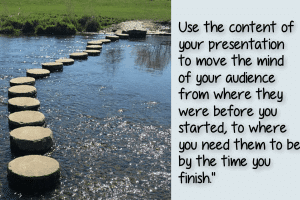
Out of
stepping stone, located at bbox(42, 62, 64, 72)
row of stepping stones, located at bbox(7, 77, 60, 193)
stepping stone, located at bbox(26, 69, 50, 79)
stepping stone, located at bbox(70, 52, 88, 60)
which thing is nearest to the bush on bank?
stepping stone, located at bbox(70, 52, 88, 60)

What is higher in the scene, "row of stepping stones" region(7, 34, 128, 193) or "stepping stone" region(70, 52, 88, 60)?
"stepping stone" region(70, 52, 88, 60)

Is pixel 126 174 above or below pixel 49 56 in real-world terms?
below

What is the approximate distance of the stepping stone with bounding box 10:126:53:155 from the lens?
6.43 metres

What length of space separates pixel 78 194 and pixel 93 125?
8.77 feet

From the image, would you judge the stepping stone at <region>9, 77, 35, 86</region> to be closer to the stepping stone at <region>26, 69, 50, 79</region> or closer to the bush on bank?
the stepping stone at <region>26, 69, 50, 79</region>

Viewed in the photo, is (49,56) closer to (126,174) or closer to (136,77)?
(136,77)

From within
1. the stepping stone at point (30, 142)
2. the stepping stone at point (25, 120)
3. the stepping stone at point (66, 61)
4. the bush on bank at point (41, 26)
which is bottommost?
the stepping stone at point (30, 142)

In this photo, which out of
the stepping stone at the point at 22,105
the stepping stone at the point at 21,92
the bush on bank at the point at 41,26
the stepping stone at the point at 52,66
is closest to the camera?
the stepping stone at the point at 22,105

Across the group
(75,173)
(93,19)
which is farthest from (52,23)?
(75,173)

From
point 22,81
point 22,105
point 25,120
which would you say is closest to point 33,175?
point 25,120

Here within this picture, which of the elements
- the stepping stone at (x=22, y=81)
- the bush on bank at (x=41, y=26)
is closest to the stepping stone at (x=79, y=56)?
the stepping stone at (x=22, y=81)

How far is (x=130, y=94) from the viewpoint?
10.1 metres

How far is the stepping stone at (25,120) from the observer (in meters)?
7.25

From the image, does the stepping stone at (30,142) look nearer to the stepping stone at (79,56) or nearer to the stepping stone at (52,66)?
the stepping stone at (52,66)
